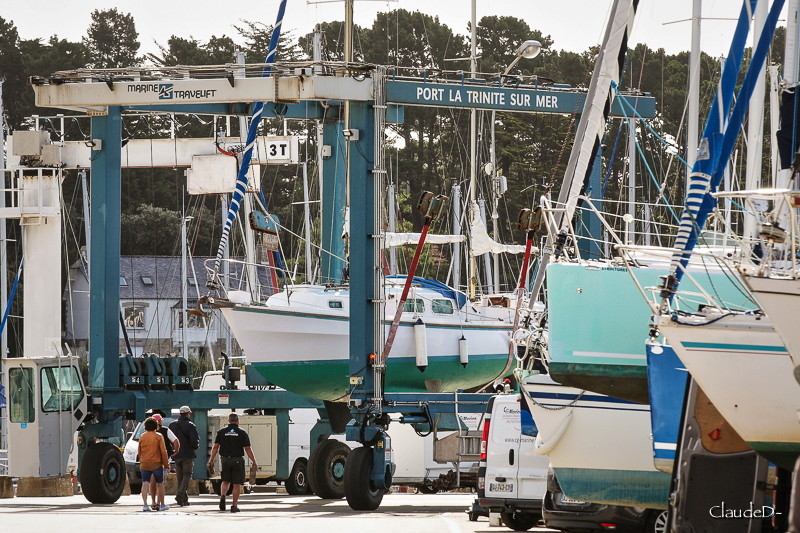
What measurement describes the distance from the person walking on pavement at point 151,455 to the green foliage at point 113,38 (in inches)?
2259

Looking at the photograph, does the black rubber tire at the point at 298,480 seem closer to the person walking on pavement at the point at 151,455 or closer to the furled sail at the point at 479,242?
the furled sail at the point at 479,242

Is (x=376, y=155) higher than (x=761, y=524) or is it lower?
higher

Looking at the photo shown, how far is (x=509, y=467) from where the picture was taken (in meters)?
20.0

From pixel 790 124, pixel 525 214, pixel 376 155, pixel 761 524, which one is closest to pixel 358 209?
pixel 376 155

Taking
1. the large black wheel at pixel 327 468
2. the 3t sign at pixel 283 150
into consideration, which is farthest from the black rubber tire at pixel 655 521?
the 3t sign at pixel 283 150

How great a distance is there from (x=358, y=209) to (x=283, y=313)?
310 centimetres

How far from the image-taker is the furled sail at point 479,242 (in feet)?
132

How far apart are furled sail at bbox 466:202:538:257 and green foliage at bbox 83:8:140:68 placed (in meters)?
41.9

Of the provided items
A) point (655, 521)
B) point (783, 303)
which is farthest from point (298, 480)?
point (783, 303)

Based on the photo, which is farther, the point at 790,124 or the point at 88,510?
the point at 88,510

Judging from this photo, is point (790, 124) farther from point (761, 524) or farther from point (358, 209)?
point (358, 209)

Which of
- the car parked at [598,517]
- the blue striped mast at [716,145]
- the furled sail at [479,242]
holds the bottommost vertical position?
the car parked at [598,517]

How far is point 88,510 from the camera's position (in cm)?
2359

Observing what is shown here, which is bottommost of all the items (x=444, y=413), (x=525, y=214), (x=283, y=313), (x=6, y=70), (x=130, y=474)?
(x=130, y=474)
